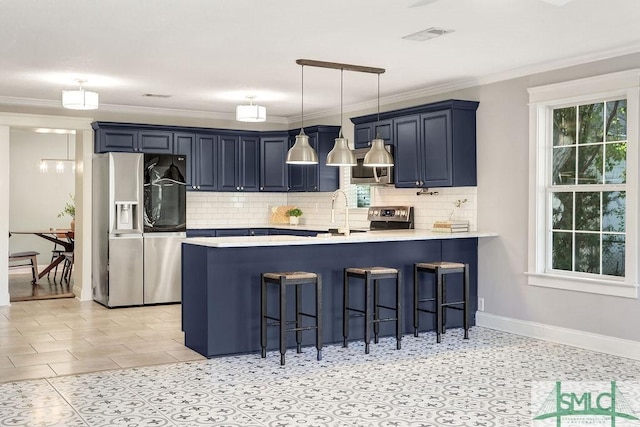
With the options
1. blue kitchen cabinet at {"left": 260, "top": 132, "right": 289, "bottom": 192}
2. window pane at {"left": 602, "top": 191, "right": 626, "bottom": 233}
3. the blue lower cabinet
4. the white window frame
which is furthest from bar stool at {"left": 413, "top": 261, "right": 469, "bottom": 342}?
blue kitchen cabinet at {"left": 260, "top": 132, "right": 289, "bottom": 192}

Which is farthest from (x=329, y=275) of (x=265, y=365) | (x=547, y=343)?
(x=547, y=343)

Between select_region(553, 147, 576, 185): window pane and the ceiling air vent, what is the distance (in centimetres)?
179

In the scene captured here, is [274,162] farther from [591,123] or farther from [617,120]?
[617,120]

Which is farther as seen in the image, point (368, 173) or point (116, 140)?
point (116, 140)

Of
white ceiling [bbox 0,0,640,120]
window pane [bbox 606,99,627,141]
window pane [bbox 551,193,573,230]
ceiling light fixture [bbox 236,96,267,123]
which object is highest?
white ceiling [bbox 0,0,640,120]

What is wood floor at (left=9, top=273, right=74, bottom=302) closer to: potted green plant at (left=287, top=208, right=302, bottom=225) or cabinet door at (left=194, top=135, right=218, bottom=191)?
cabinet door at (left=194, top=135, right=218, bottom=191)

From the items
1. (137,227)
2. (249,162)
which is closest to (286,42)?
(137,227)

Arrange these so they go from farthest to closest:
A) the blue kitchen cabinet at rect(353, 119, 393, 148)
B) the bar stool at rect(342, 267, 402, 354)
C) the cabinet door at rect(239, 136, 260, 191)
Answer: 1. the cabinet door at rect(239, 136, 260, 191)
2. the blue kitchen cabinet at rect(353, 119, 393, 148)
3. the bar stool at rect(342, 267, 402, 354)

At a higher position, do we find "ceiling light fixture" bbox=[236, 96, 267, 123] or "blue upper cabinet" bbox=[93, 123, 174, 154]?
"ceiling light fixture" bbox=[236, 96, 267, 123]

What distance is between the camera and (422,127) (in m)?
7.23

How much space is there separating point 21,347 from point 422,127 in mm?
4278

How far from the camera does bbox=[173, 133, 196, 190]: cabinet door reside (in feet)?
29.9

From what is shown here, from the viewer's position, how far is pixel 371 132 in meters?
8.02

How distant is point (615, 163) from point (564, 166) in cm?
52
